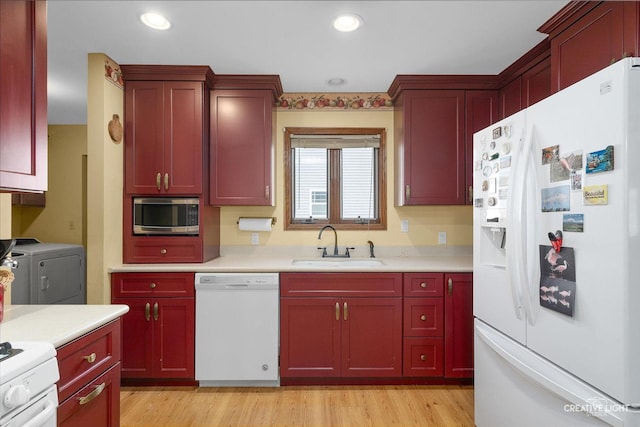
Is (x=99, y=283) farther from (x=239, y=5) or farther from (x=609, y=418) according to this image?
(x=609, y=418)

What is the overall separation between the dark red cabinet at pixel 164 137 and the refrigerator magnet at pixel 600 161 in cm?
233

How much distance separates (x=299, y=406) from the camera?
7.29 feet

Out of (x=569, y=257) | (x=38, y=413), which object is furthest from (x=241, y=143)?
(x=569, y=257)

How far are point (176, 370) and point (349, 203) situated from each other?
1964 millimetres

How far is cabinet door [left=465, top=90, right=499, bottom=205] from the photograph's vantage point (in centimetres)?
273

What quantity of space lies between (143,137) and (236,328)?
1.61 m

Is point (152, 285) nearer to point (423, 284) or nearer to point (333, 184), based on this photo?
point (333, 184)

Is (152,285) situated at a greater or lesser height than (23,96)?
lesser

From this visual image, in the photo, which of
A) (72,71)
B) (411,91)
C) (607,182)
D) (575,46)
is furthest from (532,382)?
(72,71)

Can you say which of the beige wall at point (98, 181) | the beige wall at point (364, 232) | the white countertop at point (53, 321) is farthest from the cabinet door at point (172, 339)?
the white countertop at point (53, 321)

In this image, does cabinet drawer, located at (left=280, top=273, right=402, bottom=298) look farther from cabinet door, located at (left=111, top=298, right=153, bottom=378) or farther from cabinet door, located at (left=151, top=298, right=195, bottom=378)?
cabinet door, located at (left=111, top=298, right=153, bottom=378)

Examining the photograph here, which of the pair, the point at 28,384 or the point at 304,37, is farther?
the point at 304,37

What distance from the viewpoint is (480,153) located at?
180cm

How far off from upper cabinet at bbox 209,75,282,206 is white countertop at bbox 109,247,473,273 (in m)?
0.53
